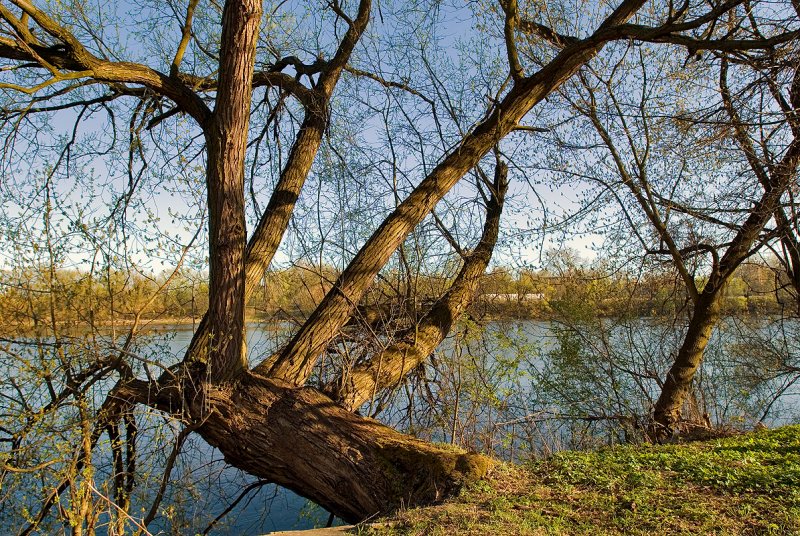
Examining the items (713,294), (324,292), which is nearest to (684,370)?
(713,294)

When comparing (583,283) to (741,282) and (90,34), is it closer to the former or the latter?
(741,282)

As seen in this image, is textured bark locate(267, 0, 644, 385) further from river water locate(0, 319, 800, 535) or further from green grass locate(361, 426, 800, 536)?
green grass locate(361, 426, 800, 536)

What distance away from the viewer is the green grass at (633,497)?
128 inches

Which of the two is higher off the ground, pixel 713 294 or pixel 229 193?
pixel 229 193

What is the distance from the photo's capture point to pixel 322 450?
178 inches

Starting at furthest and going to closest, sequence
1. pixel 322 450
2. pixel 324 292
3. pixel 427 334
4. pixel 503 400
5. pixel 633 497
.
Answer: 1. pixel 503 400
2. pixel 427 334
3. pixel 324 292
4. pixel 322 450
5. pixel 633 497

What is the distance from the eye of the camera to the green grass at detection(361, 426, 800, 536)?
3.25 m

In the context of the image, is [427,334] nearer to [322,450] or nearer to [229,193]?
[322,450]

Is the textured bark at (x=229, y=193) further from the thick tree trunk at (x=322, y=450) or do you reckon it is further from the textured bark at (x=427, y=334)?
the textured bark at (x=427, y=334)

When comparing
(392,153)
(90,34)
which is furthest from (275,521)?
(90,34)

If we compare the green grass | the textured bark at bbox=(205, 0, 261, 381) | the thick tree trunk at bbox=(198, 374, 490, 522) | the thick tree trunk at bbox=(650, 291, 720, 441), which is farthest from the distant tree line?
Answer: the green grass

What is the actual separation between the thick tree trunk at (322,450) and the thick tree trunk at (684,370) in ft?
13.2

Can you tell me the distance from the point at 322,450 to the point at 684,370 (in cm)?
504

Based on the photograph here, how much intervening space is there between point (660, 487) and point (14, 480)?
421 cm
